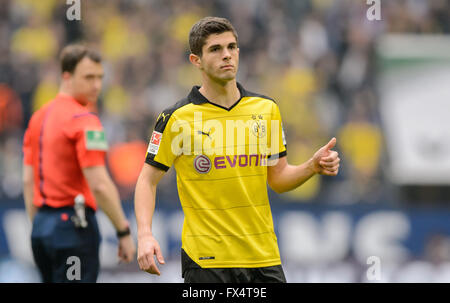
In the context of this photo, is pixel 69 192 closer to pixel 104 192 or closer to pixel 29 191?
pixel 104 192

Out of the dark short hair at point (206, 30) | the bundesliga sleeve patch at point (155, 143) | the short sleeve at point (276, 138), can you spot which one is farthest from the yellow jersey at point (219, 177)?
the dark short hair at point (206, 30)

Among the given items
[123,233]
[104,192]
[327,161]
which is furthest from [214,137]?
[123,233]

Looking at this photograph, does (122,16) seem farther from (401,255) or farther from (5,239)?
(401,255)

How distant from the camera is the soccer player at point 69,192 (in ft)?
20.8

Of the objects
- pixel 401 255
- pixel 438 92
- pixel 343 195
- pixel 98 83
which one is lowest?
pixel 401 255

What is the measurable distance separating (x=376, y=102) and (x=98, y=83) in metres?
7.35

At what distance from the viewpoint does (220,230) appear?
16.4 feet

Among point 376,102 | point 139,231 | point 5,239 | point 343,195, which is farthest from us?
point 376,102

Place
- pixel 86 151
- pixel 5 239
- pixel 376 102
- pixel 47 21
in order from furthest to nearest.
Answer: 1. pixel 47 21
2. pixel 376 102
3. pixel 5 239
4. pixel 86 151

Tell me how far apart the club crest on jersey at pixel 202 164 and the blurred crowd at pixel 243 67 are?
5.85 metres

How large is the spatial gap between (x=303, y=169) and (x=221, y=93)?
705mm

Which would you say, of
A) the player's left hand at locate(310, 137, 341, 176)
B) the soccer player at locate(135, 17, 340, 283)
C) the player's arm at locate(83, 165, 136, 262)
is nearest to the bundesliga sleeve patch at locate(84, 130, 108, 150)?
the player's arm at locate(83, 165, 136, 262)

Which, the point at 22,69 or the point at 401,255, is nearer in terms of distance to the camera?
the point at 401,255

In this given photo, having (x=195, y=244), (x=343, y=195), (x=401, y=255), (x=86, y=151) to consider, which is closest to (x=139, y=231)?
(x=195, y=244)
